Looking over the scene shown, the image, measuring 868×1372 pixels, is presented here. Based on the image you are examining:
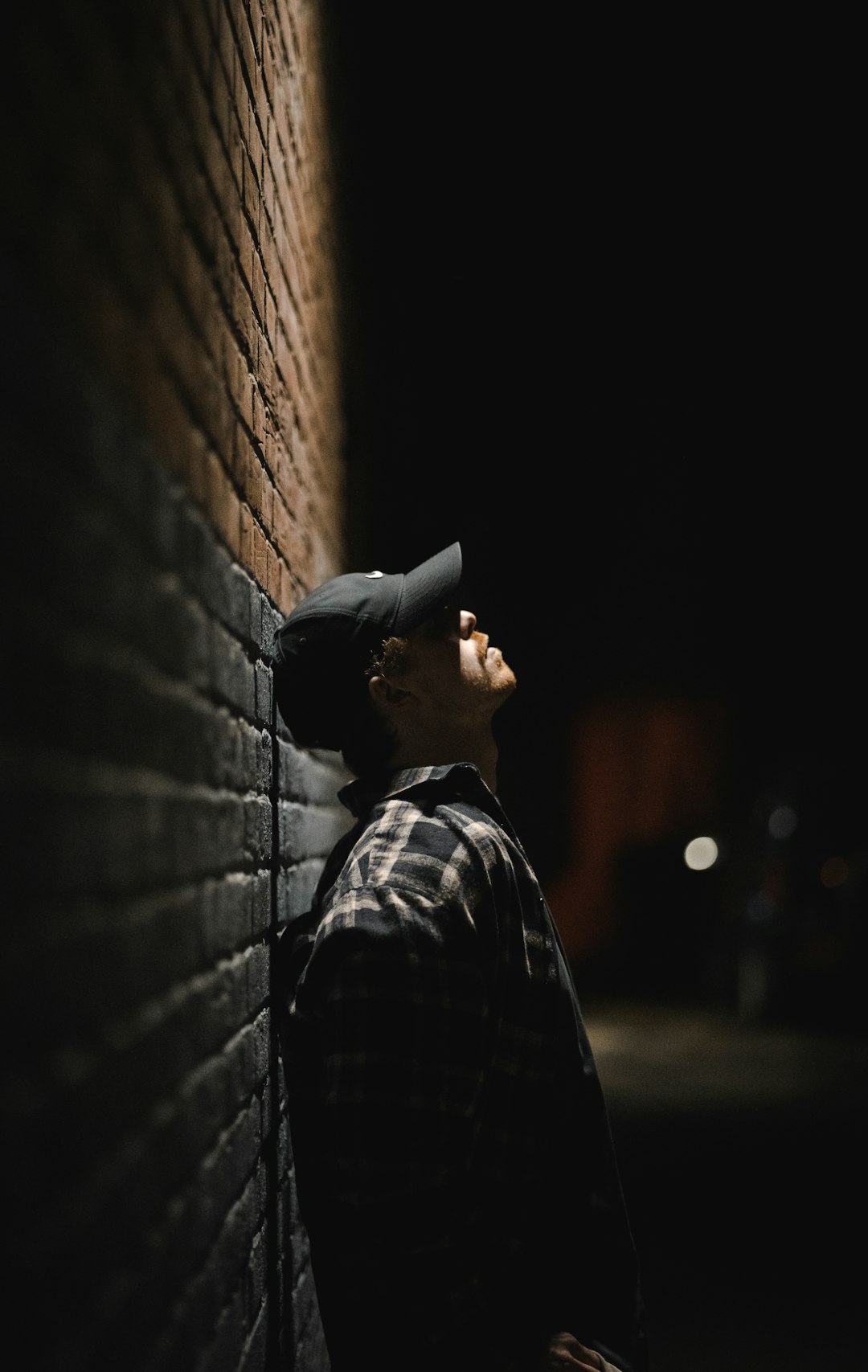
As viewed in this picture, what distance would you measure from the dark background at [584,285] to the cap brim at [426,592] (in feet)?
7.17

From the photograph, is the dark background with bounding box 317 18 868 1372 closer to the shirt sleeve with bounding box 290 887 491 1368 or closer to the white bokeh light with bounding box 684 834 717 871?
the shirt sleeve with bounding box 290 887 491 1368

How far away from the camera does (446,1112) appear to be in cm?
179

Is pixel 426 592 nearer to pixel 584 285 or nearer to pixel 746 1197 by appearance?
pixel 584 285

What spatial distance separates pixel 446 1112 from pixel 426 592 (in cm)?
101

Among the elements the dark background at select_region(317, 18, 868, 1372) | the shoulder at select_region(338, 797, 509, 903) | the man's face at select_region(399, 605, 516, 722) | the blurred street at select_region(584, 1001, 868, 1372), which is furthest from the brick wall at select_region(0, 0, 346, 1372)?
the blurred street at select_region(584, 1001, 868, 1372)

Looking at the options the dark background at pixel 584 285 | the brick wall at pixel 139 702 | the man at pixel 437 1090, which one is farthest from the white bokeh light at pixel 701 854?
the brick wall at pixel 139 702

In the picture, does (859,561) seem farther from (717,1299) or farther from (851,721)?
(717,1299)

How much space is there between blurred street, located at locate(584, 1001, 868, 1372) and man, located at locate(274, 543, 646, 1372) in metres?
2.41

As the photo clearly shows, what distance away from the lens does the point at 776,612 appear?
14992 mm

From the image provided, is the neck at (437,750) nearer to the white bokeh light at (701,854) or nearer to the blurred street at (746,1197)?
the blurred street at (746,1197)

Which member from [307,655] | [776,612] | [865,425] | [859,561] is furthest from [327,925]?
[776,612]

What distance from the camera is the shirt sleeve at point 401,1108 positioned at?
5.57ft

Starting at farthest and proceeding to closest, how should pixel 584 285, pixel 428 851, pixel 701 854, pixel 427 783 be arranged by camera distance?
pixel 701 854 < pixel 584 285 < pixel 427 783 < pixel 428 851

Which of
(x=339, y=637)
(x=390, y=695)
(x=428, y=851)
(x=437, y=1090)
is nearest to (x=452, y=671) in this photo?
(x=390, y=695)
